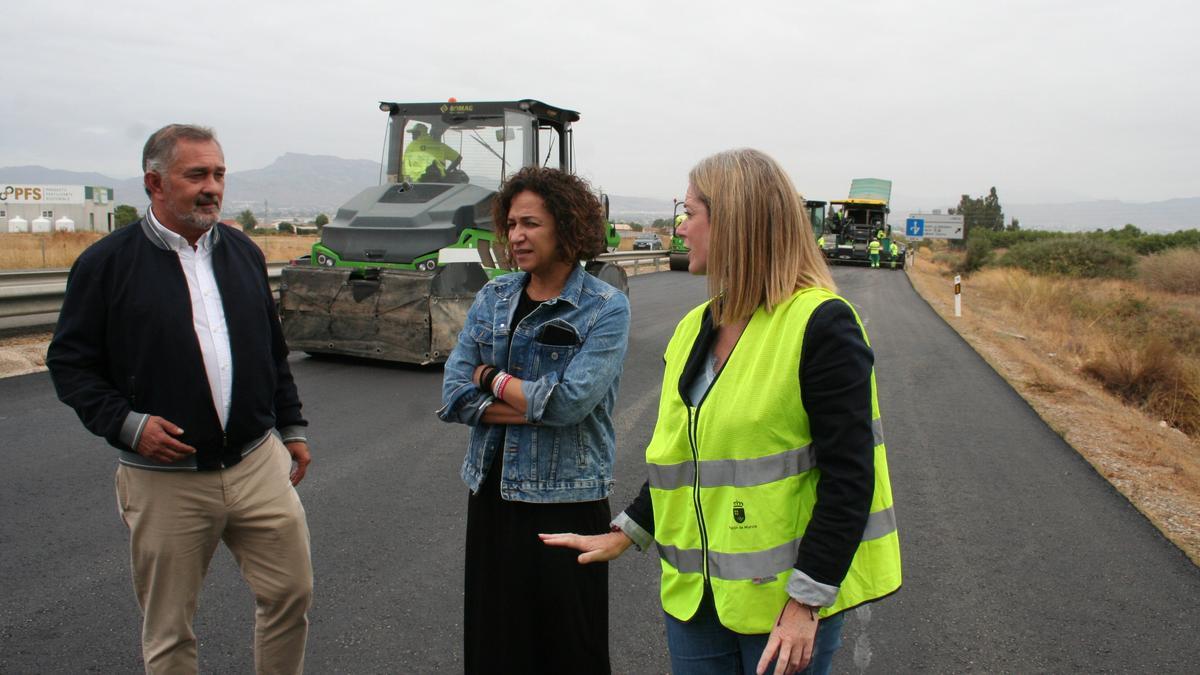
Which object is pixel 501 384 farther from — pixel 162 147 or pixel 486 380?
pixel 162 147

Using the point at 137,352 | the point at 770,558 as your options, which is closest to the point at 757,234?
the point at 770,558

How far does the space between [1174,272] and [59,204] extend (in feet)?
257

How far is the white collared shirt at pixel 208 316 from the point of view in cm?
272

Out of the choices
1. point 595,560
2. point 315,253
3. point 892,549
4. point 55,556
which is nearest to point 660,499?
point 595,560

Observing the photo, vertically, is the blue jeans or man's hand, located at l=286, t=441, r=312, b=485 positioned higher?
man's hand, located at l=286, t=441, r=312, b=485

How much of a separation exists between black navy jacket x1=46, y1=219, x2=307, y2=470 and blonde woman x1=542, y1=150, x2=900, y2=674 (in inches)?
56.9

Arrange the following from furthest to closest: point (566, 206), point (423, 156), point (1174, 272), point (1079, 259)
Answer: point (1079, 259) → point (1174, 272) → point (423, 156) → point (566, 206)

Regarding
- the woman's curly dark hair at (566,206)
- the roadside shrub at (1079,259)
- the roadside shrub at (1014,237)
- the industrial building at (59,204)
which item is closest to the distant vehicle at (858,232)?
the roadside shrub at (1079,259)

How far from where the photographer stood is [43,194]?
80.2m

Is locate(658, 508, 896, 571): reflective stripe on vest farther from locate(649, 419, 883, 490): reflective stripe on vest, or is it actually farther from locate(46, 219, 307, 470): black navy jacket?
locate(46, 219, 307, 470): black navy jacket

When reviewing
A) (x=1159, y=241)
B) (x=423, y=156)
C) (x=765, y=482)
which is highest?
(x=423, y=156)

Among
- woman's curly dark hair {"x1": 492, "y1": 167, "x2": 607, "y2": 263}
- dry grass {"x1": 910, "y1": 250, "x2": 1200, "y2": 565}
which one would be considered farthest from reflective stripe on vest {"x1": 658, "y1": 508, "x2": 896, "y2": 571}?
dry grass {"x1": 910, "y1": 250, "x2": 1200, "y2": 565}

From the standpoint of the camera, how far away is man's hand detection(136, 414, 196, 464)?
258 cm

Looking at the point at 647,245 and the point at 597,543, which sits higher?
the point at 647,245
